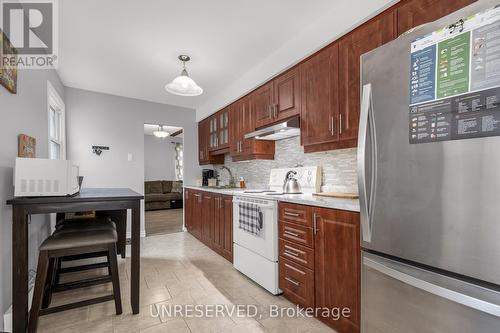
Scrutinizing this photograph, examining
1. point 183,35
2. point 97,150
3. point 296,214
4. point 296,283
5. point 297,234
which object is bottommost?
point 296,283

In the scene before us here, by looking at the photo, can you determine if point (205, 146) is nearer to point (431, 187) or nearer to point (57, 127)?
point (57, 127)

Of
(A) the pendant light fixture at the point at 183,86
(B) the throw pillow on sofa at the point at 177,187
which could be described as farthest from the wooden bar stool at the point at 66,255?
(B) the throw pillow on sofa at the point at 177,187

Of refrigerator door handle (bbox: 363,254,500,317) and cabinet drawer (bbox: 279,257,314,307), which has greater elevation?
refrigerator door handle (bbox: 363,254,500,317)

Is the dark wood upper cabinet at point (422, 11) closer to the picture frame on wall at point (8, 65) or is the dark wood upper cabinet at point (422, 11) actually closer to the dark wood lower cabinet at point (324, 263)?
the dark wood lower cabinet at point (324, 263)

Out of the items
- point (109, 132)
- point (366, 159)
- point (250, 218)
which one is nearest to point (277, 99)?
point (250, 218)

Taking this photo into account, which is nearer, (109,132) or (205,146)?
(109,132)

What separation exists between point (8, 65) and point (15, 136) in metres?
0.52

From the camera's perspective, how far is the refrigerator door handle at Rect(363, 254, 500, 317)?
824mm

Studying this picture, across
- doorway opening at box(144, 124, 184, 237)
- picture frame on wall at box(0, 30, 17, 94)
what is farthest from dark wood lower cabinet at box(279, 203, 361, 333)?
doorway opening at box(144, 124, 184, 237)

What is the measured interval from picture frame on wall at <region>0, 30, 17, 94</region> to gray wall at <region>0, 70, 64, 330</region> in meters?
0.05

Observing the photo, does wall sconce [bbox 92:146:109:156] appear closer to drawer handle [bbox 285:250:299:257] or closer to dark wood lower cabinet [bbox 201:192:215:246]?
dark wood lower cabinet [bbox 201:192:215:246]

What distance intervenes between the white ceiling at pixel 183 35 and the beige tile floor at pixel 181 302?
229 centimetres

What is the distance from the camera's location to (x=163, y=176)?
27.5ft

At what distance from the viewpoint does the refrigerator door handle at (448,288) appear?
0.82 metres
